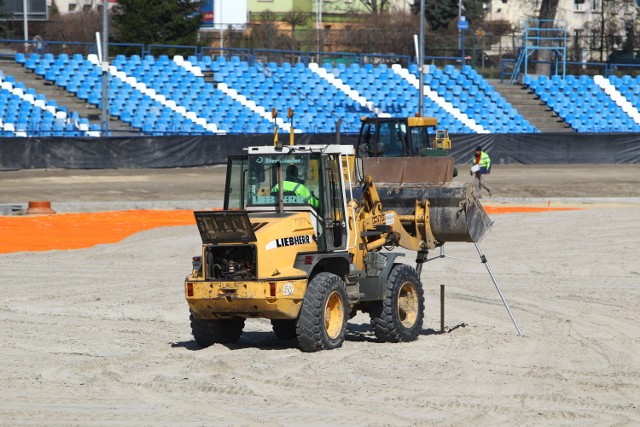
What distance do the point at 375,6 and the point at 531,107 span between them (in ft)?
103

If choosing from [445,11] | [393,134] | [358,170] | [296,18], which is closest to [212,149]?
[393,134]

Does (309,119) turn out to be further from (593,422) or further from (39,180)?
(593,422)

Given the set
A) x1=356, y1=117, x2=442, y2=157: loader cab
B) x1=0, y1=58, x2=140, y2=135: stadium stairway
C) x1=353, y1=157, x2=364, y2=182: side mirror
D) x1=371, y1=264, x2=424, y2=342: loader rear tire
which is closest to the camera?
x1=353, y1=157, x2=364, y2=182: side mirror

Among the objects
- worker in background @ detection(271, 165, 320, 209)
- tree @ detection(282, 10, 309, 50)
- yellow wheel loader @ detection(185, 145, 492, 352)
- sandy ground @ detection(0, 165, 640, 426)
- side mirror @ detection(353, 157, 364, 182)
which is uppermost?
tree @ detection(282, 10, 309, 50)

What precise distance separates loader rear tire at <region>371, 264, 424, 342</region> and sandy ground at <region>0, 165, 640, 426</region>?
283mm

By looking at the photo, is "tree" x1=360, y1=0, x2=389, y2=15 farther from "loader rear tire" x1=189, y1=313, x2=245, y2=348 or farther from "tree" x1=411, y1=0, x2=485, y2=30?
"loader rear tire" x1=189, y1=313, x2=245, y2=348

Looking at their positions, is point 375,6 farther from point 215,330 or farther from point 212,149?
point 215,330

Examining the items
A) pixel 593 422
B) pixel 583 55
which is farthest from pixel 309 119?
pixel 593 422

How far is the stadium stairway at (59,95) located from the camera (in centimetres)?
4409

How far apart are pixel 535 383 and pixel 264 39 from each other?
189ft

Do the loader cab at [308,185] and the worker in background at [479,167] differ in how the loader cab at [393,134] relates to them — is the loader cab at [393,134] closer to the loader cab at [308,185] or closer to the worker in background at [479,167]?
the worker in background at [479,167]

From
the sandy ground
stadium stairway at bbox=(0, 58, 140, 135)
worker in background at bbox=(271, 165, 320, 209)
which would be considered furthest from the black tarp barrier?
worker in background at bbox=(271, 165, 320, 209)

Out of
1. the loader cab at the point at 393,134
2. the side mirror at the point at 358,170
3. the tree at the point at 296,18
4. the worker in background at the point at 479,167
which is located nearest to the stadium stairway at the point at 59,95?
the worker in background at the point at 479,167

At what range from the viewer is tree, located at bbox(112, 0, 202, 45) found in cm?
5931
